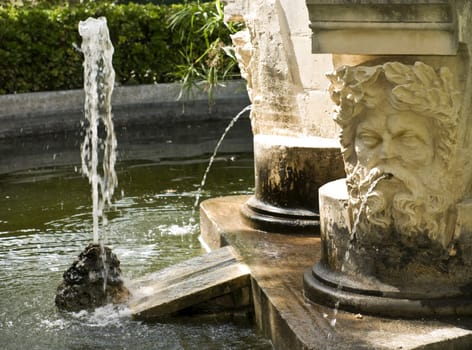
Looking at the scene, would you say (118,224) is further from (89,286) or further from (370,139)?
(370,139)

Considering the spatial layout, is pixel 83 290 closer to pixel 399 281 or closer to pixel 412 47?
pixel 399 281

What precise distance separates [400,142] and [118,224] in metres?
4.10

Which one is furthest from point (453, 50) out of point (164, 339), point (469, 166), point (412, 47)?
point (164, 339)

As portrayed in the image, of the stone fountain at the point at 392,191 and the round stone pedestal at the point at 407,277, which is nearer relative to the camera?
the stone fountain at the point at 392,191

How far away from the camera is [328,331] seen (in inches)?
182

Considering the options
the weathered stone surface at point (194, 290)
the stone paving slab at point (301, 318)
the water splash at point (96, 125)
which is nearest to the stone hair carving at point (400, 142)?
the stone paving slab at point (301, 318)

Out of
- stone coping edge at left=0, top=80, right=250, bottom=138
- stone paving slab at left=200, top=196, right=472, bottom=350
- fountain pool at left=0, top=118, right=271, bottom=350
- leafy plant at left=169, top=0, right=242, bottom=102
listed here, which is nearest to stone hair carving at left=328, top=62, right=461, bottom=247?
stone paving slab at left=200, top=196, right=472, bottom=350

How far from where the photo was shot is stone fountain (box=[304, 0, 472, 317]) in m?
4.48

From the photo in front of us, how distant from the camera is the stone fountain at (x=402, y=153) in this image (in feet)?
14.7

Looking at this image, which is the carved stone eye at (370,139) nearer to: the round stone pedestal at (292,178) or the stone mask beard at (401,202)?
the stone mask beard at (401,202)

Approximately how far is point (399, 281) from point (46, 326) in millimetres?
2076

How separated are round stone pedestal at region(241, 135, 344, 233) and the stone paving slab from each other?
10 cm

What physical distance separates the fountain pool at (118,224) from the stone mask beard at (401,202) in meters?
1.00

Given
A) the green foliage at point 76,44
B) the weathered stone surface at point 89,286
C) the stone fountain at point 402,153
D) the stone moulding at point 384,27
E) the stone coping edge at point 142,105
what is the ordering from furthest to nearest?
the green foliage at point 76,44 → the stone coping edge at point 142,105 → the weathered stone surface at point 89,286 → the stone fountain at point 402,153 → the stone moulding at point 384,27
